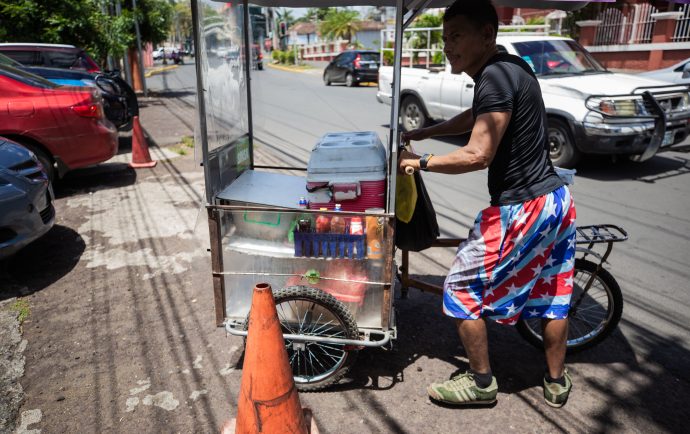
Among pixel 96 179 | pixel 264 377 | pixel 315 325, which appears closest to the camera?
pixel 264 377

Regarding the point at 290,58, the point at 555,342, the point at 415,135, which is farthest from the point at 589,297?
the point at 290,58

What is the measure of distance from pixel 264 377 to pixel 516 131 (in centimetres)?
157

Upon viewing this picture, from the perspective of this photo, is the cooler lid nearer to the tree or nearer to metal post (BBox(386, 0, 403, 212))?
metal post (BBox(386, 0, 403, 212))

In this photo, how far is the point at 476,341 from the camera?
8.20 feet

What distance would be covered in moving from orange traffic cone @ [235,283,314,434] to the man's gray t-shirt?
1.22m

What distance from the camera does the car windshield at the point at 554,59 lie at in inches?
289

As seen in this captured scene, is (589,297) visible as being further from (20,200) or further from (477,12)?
(20,200)

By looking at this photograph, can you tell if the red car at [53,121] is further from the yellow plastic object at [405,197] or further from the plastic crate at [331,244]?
the yellow plastic object at [405,197]

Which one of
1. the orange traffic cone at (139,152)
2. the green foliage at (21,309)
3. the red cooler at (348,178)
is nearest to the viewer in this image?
the red cooler at (348,178)

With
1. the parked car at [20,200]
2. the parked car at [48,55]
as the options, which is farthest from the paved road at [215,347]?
the parked car at [48,55]

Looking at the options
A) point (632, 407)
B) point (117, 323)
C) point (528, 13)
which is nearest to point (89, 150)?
point (117, 323)

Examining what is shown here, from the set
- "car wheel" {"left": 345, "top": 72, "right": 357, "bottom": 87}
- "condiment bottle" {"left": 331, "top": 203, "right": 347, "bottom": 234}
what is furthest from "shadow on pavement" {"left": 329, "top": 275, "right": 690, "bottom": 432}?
"car wheel" {"left": 345, "top": 72, "right": 357, "bottom": 87}

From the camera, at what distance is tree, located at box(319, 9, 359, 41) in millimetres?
51438

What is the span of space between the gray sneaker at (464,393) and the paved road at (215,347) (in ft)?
0.21
